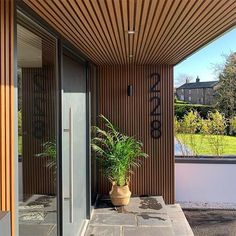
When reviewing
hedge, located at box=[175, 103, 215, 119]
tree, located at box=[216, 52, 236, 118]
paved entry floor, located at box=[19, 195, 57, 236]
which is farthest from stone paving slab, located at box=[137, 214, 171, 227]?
tree, located at box=[216, 52, 236, 118]

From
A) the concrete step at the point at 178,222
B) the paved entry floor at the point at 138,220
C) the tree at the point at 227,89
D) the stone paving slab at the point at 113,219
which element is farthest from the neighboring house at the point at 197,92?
the stone paving slab at the point at 113,219

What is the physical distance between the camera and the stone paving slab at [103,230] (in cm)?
465

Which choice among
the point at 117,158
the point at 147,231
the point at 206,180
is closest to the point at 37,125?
the point at 147,231

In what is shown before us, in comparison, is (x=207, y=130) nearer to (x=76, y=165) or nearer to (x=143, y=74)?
(x=143, y=74)

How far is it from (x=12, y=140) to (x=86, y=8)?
1.16 meters

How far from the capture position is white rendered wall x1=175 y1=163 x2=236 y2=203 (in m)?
6.73

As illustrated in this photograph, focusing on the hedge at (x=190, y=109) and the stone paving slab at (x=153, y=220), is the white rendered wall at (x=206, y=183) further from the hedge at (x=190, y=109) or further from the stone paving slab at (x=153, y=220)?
the stone paving slab at (x=153, y=220)

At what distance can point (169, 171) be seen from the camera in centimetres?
646

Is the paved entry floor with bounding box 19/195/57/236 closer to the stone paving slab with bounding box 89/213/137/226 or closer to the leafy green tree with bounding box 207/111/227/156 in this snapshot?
the stone paving slab with bounding box 89/213/137/226

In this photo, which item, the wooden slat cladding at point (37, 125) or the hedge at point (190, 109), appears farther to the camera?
the hedge at point (190, 109)

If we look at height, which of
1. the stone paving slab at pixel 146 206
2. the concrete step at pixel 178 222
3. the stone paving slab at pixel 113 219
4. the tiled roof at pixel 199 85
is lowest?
the concrete step at pixel 178 222

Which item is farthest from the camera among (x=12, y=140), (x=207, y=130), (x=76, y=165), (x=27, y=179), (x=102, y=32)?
(x=207, y=130)

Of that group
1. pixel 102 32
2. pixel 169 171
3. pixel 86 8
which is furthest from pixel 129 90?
pixel 86 8

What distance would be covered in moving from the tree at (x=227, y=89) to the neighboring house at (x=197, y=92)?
0.62ft
